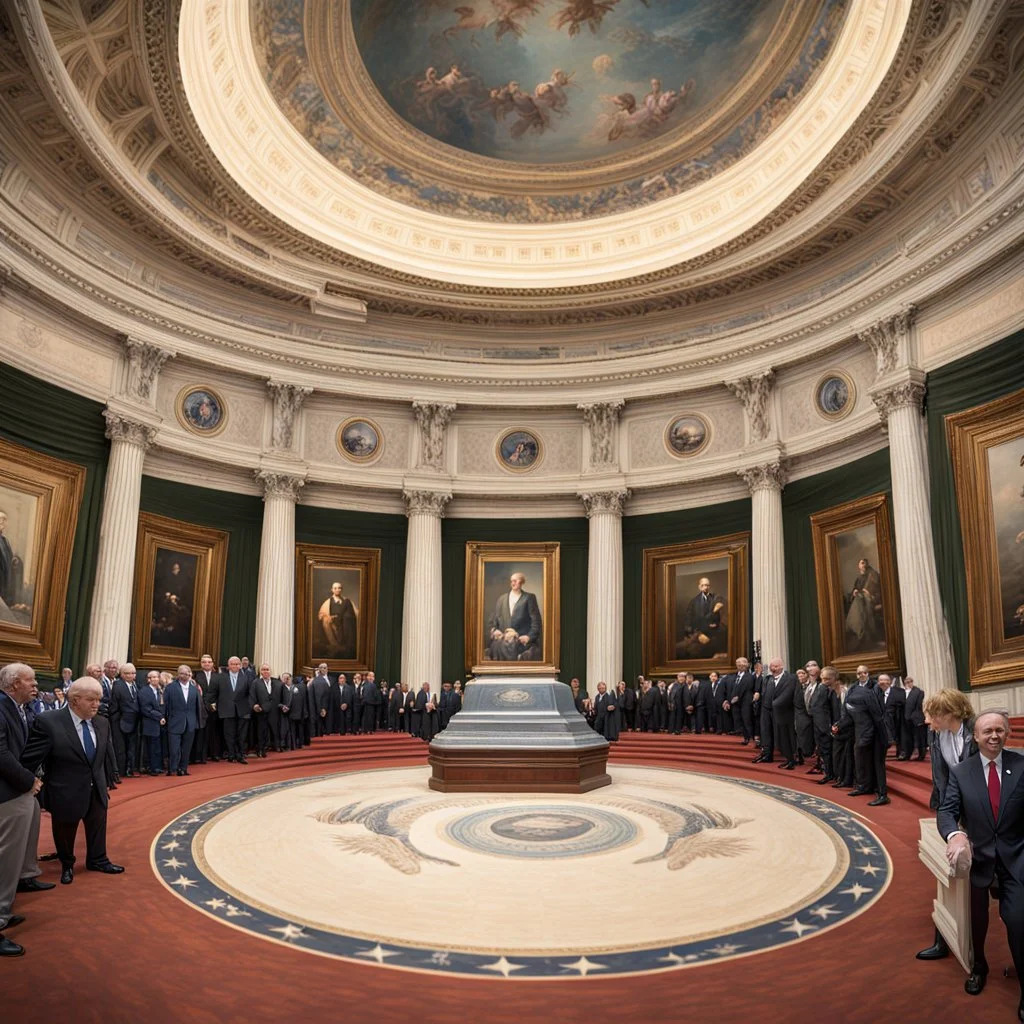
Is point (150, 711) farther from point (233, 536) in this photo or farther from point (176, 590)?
point (233, 536)

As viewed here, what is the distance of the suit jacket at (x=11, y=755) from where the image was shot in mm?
4930

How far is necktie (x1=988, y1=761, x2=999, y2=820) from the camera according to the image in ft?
13.6

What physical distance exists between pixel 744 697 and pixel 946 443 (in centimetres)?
596

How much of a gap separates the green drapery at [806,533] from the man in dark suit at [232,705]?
11738 millimetres

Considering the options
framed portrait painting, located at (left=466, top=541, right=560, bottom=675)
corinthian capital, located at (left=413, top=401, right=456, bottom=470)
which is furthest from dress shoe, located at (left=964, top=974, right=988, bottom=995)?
corinthian capital, located at (left=413, top=401, right=456, bottom=470)

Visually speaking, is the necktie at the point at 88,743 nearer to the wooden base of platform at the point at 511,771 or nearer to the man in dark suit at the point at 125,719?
the wooden base of platform at the point at 511,771

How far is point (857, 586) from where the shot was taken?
57.1ft

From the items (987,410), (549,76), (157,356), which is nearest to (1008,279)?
(987,410)

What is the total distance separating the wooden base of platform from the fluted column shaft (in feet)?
29.6

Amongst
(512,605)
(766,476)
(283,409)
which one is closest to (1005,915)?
(766,476)

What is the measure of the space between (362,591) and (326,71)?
1249 centimetres

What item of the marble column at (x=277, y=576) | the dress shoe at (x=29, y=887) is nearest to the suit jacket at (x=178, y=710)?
the dress shoe at (x=29, y=887)

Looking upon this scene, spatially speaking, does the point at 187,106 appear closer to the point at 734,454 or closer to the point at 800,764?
the point at 734,454

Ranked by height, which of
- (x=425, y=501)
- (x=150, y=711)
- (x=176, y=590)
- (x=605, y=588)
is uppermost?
(x=425, y=501)
